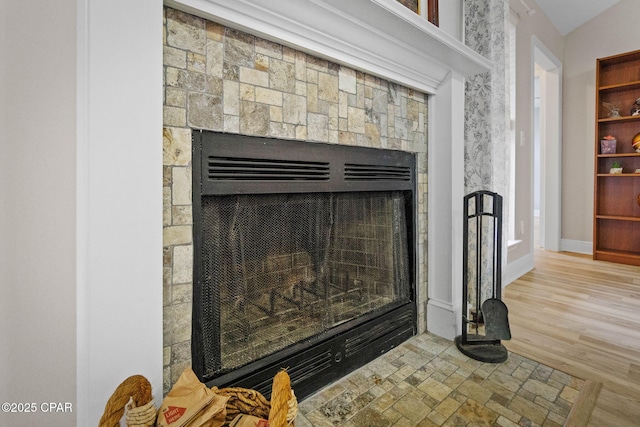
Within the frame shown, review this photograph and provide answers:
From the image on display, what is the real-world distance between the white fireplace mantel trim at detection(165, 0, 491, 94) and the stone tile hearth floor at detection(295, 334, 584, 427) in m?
1.44

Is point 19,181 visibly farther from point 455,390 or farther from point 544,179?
point 544,179

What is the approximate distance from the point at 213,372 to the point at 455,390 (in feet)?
3.43

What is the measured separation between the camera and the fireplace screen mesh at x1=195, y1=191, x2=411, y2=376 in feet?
3.82

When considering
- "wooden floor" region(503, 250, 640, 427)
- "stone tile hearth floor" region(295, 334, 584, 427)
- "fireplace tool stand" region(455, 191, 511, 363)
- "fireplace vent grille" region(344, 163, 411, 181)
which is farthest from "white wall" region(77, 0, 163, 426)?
"wooden floor" region(503, 250, 640, 427)

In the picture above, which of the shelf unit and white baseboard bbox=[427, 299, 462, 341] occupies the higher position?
the shelf unit

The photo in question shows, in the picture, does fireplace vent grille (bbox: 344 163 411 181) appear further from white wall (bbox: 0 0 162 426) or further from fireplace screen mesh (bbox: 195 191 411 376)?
white wall (bbox: 0 0 162 426)

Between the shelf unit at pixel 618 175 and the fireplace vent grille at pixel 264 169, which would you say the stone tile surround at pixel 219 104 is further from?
the shelf unit at pixel 618 175

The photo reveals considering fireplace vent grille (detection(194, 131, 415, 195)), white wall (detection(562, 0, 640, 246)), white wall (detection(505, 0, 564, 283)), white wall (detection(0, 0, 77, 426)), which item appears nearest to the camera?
white wall (detection(0, 0, 77, 426))

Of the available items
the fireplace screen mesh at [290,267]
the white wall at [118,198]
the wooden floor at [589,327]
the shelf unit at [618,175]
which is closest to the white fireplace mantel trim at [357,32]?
the white wall at [118,198]

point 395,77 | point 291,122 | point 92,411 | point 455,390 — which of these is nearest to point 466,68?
point 395,77

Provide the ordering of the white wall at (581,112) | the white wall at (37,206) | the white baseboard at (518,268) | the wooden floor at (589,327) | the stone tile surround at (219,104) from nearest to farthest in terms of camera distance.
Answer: the white wall at (37,206), the stone tile surround at (219,104), the wooden floor at (589,327), the white baseboard at (518,268), the white wall at (581,112)

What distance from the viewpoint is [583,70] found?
413 cm

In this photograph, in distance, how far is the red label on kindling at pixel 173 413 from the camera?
803mm

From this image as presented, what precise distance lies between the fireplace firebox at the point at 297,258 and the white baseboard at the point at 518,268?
168cm
